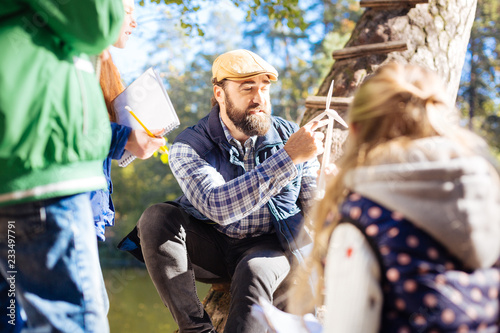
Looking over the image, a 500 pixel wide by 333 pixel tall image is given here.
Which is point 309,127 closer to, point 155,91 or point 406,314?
point 155,91

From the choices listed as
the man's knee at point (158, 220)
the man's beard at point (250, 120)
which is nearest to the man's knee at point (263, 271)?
the man's knee at point (158, 220)

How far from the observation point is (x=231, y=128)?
256cm

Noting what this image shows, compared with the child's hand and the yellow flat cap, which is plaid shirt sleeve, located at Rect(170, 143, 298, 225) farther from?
the yellow flat cap

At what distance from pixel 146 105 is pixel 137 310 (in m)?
Result: 8.80

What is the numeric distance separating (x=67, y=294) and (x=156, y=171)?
1726 centimetres

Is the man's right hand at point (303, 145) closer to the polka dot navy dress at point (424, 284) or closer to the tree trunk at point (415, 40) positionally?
the polka dot navy dress at point (424, 284)

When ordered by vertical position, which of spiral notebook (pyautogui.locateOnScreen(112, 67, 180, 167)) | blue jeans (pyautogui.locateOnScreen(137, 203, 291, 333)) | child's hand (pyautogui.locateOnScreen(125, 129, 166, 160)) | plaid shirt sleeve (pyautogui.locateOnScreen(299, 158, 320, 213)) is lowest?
blue jeans (pyautogui.locateOnScreen(137, 203, 291, 333))

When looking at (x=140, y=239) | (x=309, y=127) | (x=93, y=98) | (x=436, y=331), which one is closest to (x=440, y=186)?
(x=436, y=331)

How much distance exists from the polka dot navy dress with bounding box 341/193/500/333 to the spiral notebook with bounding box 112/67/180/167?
1031mm

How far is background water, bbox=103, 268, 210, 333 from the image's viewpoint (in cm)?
770

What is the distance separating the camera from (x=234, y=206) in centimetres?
212

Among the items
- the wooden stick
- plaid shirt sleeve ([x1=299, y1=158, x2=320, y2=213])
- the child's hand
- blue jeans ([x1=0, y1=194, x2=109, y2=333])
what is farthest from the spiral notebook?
the wooden stick

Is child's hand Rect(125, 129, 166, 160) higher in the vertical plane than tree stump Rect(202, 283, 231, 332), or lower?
higher

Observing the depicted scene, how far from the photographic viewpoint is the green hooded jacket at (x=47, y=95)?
1202 millimetres
